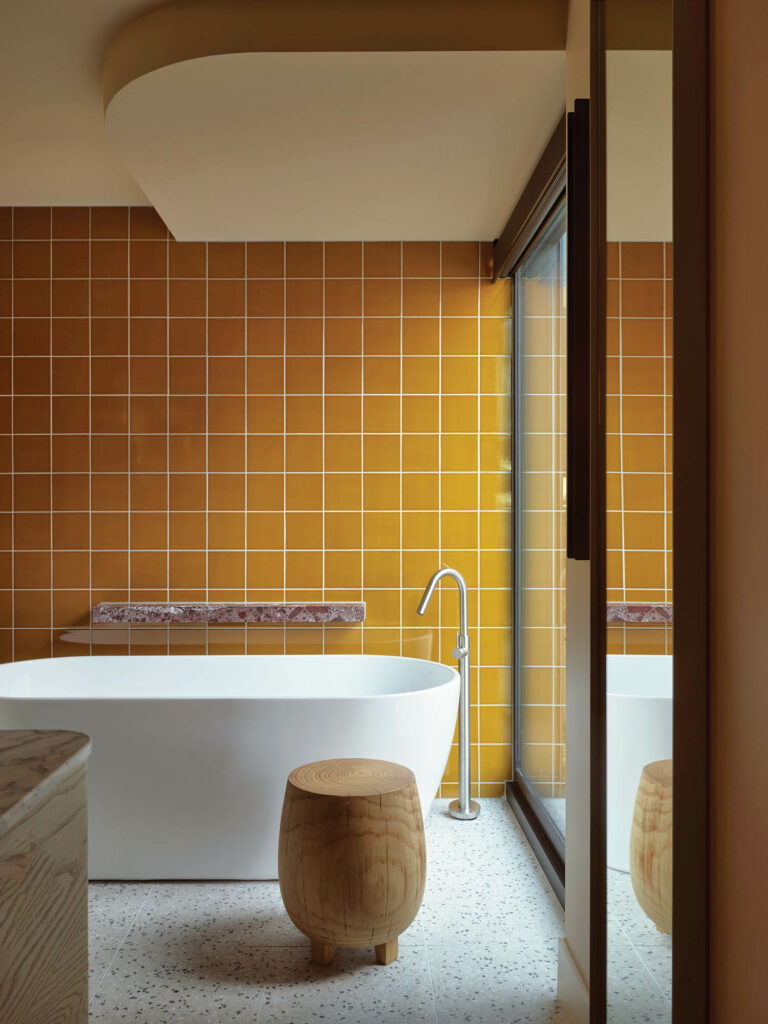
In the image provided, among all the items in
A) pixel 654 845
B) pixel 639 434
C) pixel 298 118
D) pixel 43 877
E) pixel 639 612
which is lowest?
pixel 654 845

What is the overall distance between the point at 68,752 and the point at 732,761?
861 millimetres

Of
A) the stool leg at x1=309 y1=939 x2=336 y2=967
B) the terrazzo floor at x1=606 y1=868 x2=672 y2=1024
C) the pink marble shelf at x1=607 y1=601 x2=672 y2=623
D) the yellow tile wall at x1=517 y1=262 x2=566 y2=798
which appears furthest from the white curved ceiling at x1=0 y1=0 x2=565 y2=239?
the stool leg at x1=309 y1=939 x2=336 y2=967

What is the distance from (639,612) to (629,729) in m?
0.22

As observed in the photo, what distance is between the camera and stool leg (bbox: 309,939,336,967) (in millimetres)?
2193

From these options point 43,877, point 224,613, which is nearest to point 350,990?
point 43,877

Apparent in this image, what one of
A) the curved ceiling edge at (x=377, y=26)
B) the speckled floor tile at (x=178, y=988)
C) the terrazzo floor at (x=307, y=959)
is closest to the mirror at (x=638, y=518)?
the curved ceiling edge at (x=377, y=26)

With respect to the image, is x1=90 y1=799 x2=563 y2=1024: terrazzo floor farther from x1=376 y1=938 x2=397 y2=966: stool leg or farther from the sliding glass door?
the sliding glass door

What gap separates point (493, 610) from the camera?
354 cm

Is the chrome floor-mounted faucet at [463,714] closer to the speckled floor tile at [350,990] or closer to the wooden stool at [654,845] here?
the speckled floor tile at [350,990]

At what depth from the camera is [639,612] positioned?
1451mm

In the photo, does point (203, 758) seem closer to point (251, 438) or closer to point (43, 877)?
point (251, 438)

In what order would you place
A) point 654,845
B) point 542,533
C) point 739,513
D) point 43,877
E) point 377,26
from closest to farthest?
1. point 43,877
2. point 739,513
3. point 654,845
4. point 377,26
5. point 542,533

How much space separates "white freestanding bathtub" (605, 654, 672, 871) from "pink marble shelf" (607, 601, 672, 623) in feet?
0.20

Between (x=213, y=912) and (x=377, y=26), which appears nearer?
(x=377, y=26)
